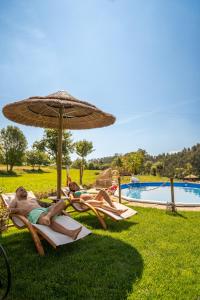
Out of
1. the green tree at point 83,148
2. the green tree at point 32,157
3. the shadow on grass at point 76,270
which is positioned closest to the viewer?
the shadow on grass at point 76,270

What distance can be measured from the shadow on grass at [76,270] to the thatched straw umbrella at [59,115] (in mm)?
2130

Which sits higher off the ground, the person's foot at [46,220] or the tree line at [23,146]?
the tree line at [23,146]

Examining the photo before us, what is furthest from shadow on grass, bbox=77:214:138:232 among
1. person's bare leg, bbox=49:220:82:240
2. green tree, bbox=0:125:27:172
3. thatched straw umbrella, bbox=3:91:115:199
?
green tree, bbox=0:125:27:172

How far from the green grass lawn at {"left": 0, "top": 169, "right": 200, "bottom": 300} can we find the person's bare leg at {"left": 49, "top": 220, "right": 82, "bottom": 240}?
36 centimetres

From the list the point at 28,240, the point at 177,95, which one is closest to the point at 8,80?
the point at 28,240

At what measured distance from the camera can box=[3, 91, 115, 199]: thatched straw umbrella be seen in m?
5.51

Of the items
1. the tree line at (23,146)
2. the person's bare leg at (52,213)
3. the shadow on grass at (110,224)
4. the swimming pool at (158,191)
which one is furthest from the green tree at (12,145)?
the person's bare leg at (52,213)

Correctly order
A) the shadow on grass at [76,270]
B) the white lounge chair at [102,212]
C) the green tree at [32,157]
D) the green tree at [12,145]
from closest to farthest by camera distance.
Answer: the shadow on grass at [76,270], the white lounge chair at [102,212], the green tree at [12,145], the green tree at [32,157]

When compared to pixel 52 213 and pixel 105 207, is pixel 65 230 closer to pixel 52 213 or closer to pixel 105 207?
pixel 52 213

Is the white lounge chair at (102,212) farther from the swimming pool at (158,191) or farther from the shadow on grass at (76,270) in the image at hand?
the swimming pool at (158,191)

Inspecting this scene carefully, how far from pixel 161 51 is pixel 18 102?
8.66 m

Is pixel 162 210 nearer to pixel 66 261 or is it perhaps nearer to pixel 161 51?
pixel 66 261

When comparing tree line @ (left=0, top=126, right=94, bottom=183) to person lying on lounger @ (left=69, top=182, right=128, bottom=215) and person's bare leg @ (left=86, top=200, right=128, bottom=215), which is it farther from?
person's bare leg @ (left=86, top=200, right=128, bottom=215)

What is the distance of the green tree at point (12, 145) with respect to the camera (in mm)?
33500
